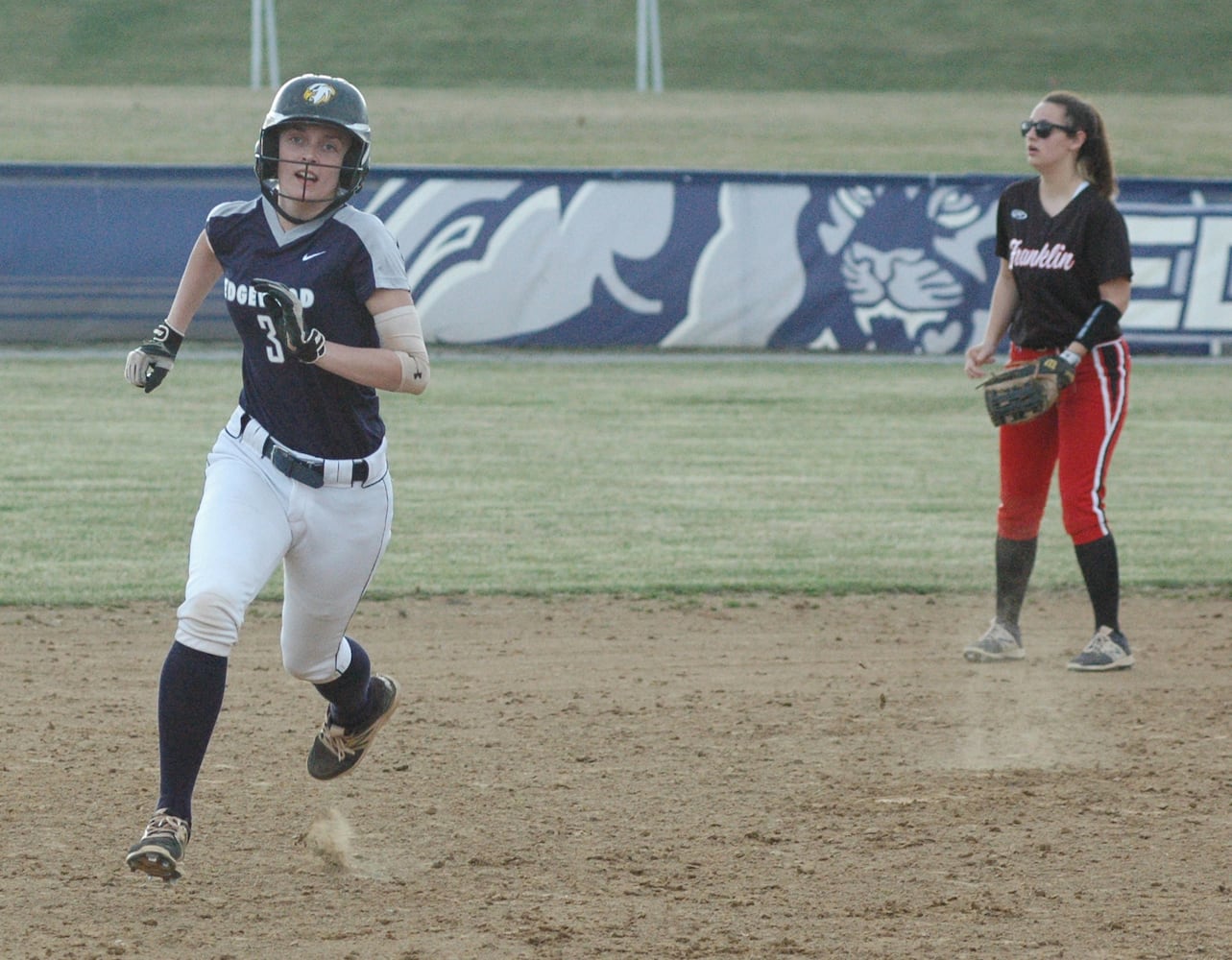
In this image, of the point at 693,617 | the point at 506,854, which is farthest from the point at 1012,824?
the point at 693,617

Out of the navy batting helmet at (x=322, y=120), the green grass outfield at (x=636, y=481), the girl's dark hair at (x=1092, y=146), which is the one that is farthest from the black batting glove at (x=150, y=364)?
the girl's dark hair at (x=1092, y=146)

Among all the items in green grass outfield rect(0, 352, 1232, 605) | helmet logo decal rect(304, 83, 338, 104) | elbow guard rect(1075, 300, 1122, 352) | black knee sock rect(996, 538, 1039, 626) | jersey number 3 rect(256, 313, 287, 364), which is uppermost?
helmet logo decal rect(304, 83, 338, 104)

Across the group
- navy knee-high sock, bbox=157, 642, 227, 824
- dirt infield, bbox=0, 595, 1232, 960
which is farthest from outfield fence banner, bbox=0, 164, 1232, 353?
navy knee-high sock, bbox=157, 642, 227, 824

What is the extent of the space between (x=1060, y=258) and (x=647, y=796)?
291 centimetres

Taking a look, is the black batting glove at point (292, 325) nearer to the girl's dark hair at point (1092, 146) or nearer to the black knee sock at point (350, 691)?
the black knee sock at point (350, 691)

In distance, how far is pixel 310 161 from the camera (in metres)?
4.70

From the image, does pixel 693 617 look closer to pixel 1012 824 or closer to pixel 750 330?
pixel 1012 824

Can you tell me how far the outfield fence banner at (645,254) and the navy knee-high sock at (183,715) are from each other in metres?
14.0

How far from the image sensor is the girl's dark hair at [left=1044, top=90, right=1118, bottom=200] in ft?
22.4

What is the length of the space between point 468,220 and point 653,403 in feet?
14.0

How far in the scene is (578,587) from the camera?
28.9ft

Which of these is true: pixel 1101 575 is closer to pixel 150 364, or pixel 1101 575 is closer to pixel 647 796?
pixel 647 796

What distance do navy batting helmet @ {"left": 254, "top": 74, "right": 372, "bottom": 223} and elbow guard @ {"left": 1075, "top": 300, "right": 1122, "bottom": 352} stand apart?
327 cm

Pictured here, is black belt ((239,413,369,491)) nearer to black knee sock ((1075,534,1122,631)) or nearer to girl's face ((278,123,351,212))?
girl's face ((278,123,351,212))
